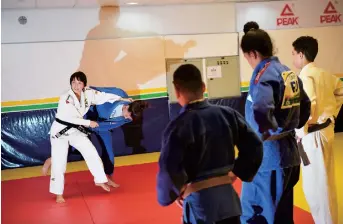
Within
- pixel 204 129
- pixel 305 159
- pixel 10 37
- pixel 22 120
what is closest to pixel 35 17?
pixel 10 37

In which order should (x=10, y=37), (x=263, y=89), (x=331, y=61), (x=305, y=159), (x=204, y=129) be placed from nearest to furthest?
(x=204, y=129), (x=263, y=89), (x=305, y=159), (x=10, y=37), (x=331, y=61)

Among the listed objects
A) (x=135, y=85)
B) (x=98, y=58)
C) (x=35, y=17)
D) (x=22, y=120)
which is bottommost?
(x=22, y=120)

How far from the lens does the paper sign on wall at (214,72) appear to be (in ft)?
28.7

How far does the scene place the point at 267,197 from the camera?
8.89ft

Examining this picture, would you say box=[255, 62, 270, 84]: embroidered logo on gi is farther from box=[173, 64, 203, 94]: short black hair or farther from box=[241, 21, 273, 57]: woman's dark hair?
box=[173, 64, 203, 94]: short black hair

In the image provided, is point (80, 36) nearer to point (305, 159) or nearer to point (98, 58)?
point (98, 58)

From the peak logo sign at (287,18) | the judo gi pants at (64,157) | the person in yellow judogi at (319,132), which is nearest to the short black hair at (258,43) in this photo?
the person in yellow judogi at (319,132)

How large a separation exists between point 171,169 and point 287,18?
7719mm

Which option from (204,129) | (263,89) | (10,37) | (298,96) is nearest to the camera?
(204,129)

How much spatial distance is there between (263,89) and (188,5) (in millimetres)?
6312

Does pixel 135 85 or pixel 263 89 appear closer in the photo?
pixel 263 89

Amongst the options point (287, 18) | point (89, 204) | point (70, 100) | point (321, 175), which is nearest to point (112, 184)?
point (89, 204)

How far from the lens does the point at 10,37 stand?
7.66 metres

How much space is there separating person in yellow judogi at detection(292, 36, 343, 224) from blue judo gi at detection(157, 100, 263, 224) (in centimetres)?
135
